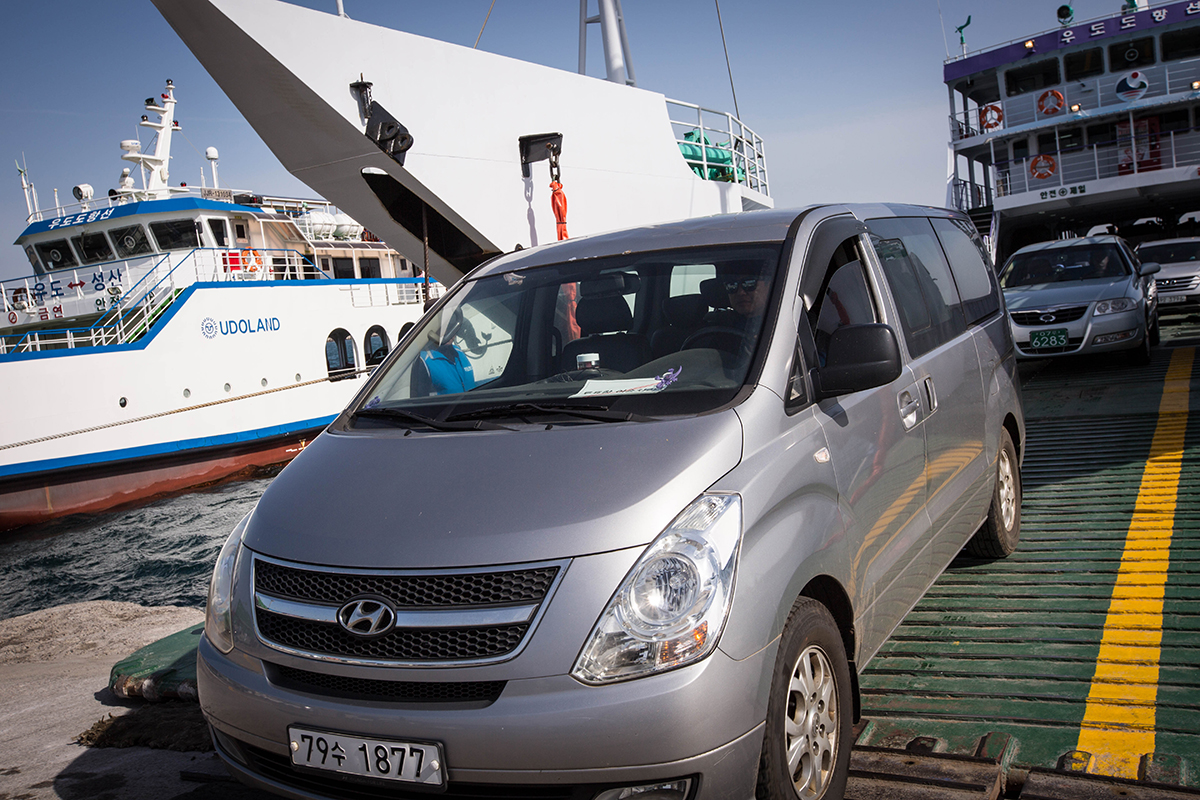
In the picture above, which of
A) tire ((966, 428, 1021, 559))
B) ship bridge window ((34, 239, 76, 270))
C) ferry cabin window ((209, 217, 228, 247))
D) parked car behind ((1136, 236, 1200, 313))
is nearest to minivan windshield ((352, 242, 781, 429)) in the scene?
tire ((966, 428, 1021, 559))

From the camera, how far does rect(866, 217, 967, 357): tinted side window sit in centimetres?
341

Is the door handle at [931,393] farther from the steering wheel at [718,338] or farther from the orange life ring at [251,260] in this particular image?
the orange life ring at [251,260]

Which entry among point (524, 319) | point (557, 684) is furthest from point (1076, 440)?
point (557, 684)

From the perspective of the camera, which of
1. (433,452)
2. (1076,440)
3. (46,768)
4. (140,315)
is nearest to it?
(433,452)

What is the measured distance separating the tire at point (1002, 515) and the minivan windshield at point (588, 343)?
210cm

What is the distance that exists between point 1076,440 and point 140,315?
1497 centimetres

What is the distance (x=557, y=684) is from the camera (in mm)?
1885

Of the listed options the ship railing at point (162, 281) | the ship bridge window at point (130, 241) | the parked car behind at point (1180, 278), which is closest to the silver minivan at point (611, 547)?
the parked car behind at point (1180, 278)

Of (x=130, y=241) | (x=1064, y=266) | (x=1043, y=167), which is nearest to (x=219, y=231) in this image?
(x=130, y=241)

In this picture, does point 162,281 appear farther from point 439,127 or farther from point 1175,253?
point 1175,253

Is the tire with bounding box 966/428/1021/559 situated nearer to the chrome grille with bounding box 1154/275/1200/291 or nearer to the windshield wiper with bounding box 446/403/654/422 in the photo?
the windshield wiper with bounding box 446/403/654/422

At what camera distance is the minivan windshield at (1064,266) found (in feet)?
34.1

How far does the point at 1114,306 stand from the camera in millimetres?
9391

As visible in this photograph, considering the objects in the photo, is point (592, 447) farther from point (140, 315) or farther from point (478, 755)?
point (140, 315)
